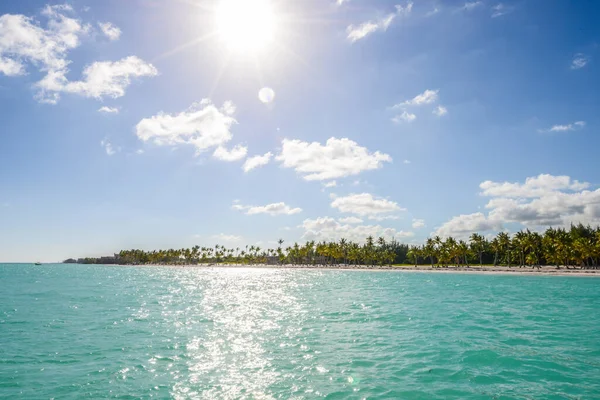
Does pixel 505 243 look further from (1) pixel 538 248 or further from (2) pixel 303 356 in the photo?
(2) pixel 303 356

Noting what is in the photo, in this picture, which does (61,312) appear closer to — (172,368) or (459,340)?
(172,368)

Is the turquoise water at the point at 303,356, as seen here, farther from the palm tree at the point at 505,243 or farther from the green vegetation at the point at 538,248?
the palm tree at the point at 505,243

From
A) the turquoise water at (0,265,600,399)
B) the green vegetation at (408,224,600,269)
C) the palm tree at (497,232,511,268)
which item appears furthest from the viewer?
the palm tree at (497,232,511,268)

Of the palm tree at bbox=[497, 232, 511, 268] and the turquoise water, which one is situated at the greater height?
the palm tree at bbox=[497, 232, 511, 268]

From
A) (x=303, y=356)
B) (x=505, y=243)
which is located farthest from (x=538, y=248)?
(x=303, y=356)

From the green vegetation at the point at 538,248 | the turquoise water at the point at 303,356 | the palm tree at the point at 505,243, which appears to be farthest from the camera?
the palm tree at the point at 505,243

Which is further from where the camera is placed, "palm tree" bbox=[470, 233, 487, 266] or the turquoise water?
"palm tree" bbox=[470, 233, 487, 266]

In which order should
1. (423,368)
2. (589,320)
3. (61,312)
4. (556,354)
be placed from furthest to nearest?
1. (61,312)
2. (589,320)
3. (556,354)
4. (423,368)

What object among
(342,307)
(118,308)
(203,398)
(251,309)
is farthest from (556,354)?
(118,308)

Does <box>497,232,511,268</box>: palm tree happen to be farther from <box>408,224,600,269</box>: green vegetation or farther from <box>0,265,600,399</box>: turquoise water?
<box>0,265,600,399</box>: turquoise water

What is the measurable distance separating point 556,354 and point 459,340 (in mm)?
5352

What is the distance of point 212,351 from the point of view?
21609 millimetres

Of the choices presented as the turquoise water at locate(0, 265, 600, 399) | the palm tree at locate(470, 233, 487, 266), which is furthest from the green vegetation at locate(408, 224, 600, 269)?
the turquoise water at locate(0, 265, 600, 399)

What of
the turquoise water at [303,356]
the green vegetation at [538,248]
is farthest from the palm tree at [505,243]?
the turquoise water at [303,356]
